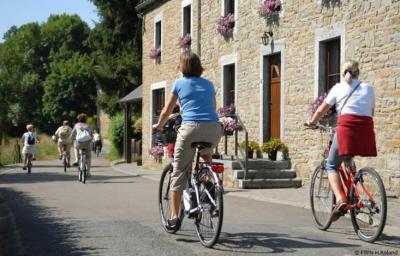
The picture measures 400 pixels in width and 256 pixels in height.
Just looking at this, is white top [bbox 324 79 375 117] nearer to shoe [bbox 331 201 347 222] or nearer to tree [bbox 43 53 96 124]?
shoe [bbox 331 201 347 222]

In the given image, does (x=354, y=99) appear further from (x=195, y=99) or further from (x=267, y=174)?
(x=267, y=174)

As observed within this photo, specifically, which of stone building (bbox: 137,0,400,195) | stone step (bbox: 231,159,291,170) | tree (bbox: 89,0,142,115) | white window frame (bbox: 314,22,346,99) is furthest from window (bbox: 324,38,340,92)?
tree (bbox: 89,0,142,115)

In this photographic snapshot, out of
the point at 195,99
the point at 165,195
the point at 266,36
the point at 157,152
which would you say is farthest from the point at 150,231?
the point at 157,152

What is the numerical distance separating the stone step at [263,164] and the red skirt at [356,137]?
7.74 m

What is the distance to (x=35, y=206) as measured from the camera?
10.2 meters

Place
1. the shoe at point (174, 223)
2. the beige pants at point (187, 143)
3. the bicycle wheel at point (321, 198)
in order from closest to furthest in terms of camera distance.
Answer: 1. the beige pants at point (187, 143)
2. the shoe at point (174, 223)
3. the bicycle wheel at point (321, 198)

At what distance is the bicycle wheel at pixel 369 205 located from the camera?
622 cm

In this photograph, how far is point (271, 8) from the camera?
15.6 metres

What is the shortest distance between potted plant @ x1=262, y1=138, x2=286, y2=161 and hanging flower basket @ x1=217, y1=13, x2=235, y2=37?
13.3 feet

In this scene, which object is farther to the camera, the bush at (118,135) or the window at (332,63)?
the bush at (118,135)

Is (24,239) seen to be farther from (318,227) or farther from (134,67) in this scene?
(134,67)

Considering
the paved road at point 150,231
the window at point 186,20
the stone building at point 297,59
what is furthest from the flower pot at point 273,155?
the window at point 186,20

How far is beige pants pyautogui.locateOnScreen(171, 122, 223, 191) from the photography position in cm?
638

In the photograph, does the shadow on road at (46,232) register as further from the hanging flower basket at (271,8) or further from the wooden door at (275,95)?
the hanging flower basket at (271,8)
